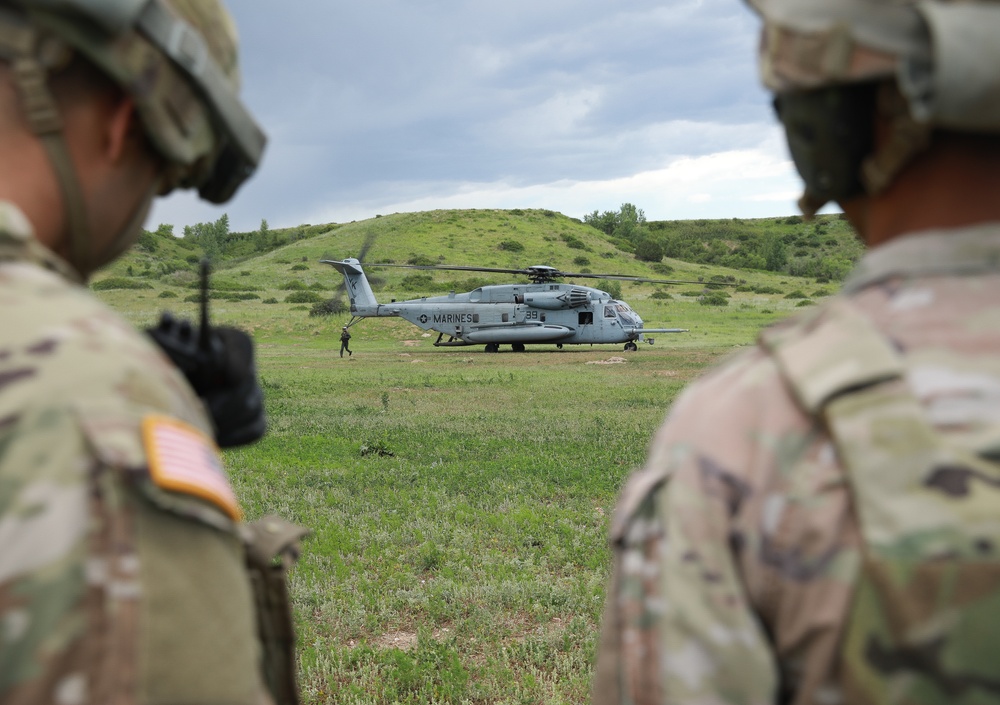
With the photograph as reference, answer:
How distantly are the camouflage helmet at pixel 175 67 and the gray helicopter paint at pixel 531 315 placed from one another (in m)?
25.3

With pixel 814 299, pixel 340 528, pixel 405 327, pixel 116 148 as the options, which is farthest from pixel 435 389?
pixel 814 299

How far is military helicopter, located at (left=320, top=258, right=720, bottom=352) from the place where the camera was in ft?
88.3

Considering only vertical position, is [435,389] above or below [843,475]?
below

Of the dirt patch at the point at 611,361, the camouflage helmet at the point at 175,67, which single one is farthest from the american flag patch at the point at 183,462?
the dirt patch at the point at 611,361

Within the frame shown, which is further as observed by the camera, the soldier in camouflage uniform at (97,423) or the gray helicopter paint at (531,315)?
the gray helicopter paint at (531,315)

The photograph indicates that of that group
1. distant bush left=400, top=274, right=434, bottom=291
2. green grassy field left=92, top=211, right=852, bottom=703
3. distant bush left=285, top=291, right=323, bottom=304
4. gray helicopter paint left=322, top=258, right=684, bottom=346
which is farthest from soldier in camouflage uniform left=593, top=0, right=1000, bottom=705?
distant bush left=400, top=274, right=434, bottom=291

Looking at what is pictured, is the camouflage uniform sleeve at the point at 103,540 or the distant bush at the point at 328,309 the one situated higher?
the camouflage uniform sleeve at the point at 103,540

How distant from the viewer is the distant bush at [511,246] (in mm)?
70938

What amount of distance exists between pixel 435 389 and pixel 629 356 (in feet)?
29.1

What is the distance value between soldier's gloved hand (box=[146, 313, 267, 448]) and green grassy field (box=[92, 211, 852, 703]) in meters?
0.33

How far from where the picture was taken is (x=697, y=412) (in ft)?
3.77

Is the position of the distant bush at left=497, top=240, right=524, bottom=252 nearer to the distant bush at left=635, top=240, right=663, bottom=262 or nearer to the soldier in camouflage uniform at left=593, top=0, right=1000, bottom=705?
the distant bush at left=635, top=240, right=663, bottom=262

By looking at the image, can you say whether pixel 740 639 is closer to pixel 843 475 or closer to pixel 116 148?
pixel 843 475

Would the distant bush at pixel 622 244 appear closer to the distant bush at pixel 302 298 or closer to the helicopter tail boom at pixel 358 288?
the distant bush at pixel 302 298
